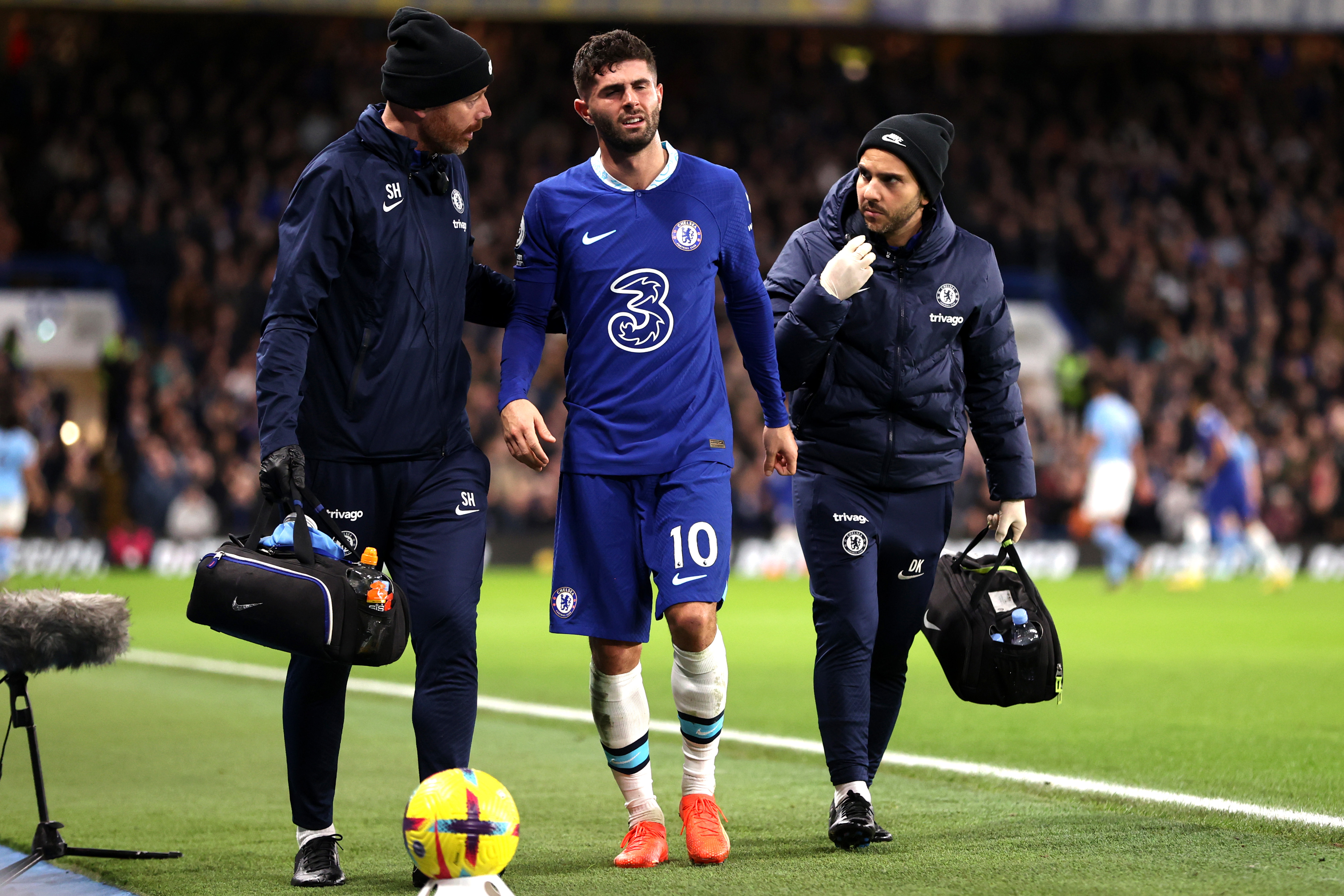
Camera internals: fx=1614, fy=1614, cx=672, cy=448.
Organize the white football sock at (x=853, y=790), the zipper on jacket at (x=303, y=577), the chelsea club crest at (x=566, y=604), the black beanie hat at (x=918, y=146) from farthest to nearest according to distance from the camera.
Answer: the black beanie hat at (x=918, y=146), the white football sock at (x=853, y=790), the chelsea club crest at (x=566, y=604), the zipper on jacket at (x=303, y=577)

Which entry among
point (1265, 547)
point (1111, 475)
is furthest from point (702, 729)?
point (1265, 547)

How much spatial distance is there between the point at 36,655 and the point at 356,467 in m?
1.19

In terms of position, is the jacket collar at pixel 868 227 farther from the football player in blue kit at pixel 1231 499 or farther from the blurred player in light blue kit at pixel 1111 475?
the football player in blue kit at pixel 1231 499

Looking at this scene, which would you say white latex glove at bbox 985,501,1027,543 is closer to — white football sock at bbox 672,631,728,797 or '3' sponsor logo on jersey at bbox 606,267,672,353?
white football sock at bbox 672,631,728,797

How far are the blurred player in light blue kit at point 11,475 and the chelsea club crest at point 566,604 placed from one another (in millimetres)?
14135

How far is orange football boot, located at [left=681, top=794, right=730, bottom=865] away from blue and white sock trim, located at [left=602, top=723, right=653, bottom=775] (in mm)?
181

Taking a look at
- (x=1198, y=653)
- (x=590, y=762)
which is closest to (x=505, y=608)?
(x=1198, y=653)

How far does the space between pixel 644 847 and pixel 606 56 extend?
2.46 metres

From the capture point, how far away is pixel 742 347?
525 centimetres

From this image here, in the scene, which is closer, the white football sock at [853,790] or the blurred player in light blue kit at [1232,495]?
the white football sock at [853,790]

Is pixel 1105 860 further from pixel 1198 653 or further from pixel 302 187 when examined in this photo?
pixel 1198 653

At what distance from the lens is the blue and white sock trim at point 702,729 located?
516cm

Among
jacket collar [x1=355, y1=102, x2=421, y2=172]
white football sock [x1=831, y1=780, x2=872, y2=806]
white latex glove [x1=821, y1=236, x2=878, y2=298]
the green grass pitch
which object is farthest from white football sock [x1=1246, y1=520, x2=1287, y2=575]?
jacket collar [x1=355, y1=102, x2=421, y2=172]

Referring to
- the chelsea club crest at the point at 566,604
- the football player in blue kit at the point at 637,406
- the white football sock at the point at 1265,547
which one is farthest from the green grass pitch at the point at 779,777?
the white football sock at the point at 1265,547
